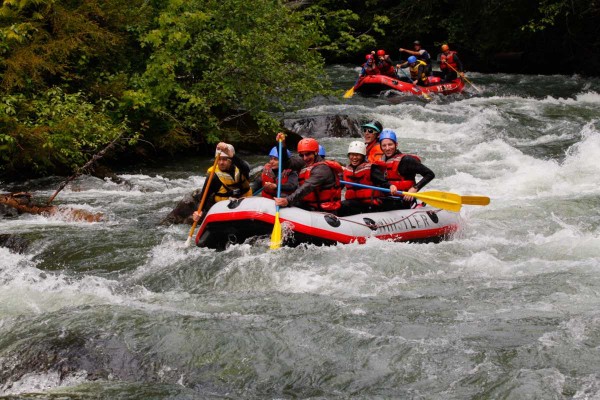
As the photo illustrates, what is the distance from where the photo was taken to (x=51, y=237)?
27.9 ft

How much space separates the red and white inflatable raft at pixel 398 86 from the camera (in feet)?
61.4

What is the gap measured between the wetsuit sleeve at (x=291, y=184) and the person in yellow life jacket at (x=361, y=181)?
0.59 m

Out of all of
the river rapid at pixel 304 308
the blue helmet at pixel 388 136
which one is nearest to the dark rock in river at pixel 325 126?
the river rapid at pixel 304 308

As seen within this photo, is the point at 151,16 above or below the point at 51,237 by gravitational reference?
above

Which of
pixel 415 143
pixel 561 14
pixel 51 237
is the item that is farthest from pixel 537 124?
pixel 51 237

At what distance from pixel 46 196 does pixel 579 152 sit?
26.9 ft

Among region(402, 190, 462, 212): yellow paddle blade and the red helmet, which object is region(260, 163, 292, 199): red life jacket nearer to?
the red helmet

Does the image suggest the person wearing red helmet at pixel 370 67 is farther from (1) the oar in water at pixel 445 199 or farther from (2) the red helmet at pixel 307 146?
(2) the red helmet at pixel 307 146

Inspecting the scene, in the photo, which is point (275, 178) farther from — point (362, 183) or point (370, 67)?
point (370, 67)

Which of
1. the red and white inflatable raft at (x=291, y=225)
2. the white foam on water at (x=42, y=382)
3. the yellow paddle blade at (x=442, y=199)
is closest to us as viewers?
the white foam on water at (x=42, y=382)

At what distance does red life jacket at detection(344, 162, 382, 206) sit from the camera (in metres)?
8.51

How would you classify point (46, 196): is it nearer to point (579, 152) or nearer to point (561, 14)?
point (579, 152)

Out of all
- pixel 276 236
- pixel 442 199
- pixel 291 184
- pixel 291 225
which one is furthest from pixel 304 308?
pixel 442 199

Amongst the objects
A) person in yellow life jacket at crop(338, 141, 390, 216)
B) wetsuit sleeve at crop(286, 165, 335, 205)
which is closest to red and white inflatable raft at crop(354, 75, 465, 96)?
person in yellow life jacket at crop(338, 141, 390, 216)
